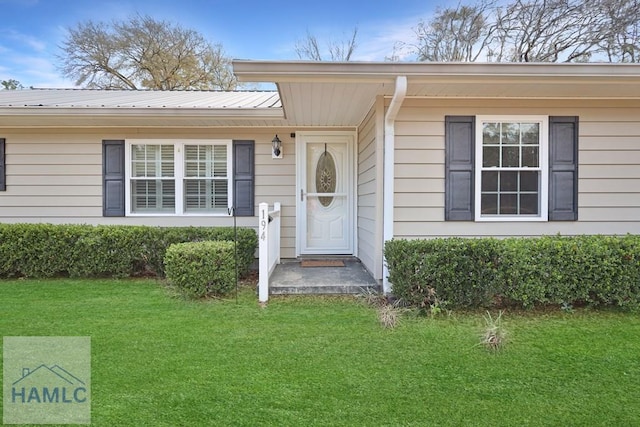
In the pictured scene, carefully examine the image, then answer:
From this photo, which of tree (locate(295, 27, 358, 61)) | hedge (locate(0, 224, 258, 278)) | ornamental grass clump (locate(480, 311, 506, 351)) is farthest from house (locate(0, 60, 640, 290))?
tree (locate(295, 27, 358, 61))

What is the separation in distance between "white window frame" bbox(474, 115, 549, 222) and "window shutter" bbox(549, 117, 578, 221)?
50mm

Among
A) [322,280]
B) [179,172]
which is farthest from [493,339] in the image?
[179,172]

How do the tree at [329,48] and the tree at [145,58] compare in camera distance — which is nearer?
the tree at [329,48]

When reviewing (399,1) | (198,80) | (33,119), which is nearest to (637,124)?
(33,119)

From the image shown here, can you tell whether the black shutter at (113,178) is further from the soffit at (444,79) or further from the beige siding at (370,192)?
the beige siding at (370,192)

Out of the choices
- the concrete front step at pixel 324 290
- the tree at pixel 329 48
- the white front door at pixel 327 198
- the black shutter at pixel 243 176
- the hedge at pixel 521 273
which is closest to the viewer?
the hedge at pixel 521 273

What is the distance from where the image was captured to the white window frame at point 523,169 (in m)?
4.54

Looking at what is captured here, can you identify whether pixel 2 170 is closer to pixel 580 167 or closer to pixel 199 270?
pixel 199 270

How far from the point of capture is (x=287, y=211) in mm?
6145

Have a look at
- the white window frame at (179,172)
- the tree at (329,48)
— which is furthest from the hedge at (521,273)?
the tree at (329,48)

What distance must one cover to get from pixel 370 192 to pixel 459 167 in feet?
3.70

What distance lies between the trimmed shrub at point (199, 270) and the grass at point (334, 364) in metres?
0.24

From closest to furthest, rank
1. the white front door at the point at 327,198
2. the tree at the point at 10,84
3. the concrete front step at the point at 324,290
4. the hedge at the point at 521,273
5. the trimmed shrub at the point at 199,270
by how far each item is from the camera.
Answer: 1. the hedge at the point at 521,273
2. the trimmed shrub at the point at 199,270
3. the concrete front step at the point at 324,290
4. the white front door at the point at 327,198
5. the tree at the point at 10,84

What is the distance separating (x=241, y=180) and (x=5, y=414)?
14.2 ft
